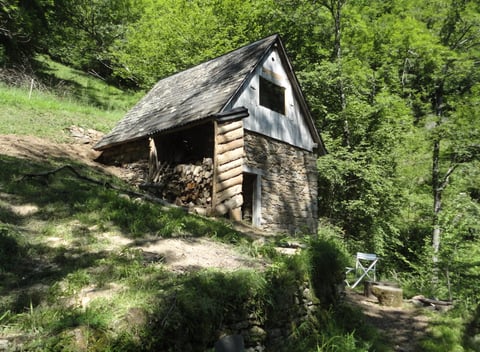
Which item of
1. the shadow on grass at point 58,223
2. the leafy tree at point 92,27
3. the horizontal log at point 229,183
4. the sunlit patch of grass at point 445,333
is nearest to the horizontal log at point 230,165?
the horizontal log at point 229,183

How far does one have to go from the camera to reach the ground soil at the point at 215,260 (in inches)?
186

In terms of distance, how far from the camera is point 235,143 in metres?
9.10

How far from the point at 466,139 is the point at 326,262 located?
11.6 meters

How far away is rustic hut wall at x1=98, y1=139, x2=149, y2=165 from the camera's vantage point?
35.7ft

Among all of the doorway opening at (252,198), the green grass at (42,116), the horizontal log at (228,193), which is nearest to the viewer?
the horizontal log at (228,193)

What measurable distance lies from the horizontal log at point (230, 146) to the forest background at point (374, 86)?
20.9 feet

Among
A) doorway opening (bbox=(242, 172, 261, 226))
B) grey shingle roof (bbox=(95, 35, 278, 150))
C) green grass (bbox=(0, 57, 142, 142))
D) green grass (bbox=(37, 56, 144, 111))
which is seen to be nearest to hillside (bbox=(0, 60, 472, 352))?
grey shingle roof (bbox=(95, 35, 278, 150))

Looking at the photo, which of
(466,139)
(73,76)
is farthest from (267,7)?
(73,76)

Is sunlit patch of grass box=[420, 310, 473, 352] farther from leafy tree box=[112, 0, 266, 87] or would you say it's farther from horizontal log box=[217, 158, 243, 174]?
leafy tree box=[112, 0, 266, 87]

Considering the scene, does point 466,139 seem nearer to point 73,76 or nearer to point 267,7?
point 267,7

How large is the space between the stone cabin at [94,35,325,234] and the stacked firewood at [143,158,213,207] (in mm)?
26

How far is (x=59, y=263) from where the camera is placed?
4.11 metres

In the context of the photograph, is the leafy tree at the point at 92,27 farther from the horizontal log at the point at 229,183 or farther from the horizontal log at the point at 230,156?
the horizontal log at the point at 229,183

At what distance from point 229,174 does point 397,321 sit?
15.6ft
